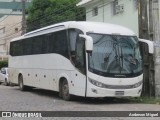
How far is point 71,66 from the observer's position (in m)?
18.0

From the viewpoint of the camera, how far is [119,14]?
27.8m

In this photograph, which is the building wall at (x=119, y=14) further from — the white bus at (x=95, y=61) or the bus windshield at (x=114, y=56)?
the bus windshield at (x=114, y=56)

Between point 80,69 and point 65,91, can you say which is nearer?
point 80,69

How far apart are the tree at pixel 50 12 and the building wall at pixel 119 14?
14.1m

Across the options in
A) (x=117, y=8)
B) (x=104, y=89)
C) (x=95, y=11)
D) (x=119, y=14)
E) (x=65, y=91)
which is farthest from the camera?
(x=95, y=11)

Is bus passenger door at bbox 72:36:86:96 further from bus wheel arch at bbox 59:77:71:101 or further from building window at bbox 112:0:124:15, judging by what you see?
building window at bbox 112:0:124:15

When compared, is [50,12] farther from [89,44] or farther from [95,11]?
[89,44]

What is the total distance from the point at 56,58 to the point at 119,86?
13.2ft

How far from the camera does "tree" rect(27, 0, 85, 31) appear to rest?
47.8 m

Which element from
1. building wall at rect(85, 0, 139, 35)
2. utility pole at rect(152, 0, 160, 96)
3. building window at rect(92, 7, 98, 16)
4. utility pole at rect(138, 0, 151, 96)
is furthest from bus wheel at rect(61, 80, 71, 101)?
building window at rect(92, 7, 98, 16)

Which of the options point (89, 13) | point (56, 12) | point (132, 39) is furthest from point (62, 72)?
point (56, 12)

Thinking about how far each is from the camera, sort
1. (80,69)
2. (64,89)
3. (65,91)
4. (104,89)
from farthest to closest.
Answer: (64,89) → (65,91) → (80,69) → (104,89)

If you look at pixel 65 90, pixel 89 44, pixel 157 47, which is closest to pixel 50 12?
pixel 65 90

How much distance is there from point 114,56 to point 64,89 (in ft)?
10.1
